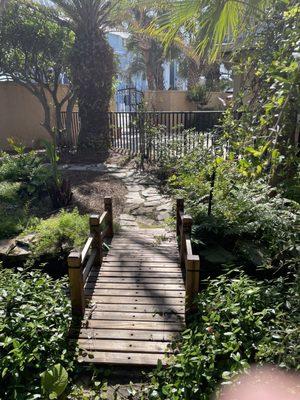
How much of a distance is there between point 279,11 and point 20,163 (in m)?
5.77

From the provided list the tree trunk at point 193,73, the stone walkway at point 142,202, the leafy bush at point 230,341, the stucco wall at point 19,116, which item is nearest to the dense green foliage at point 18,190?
the stone walkway at point 142,202

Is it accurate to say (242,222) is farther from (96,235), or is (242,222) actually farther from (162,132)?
(162,132)

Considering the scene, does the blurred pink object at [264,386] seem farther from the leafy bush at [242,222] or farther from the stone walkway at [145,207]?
the stone walkway at [145,207]

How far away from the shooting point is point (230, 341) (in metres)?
2.49

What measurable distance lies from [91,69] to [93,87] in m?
0.47

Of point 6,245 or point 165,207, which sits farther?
point 165,207

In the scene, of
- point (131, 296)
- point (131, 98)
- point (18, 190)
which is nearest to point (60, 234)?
point (131, 296)

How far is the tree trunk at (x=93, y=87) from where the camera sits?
9.54 meters

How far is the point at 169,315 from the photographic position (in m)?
3.21

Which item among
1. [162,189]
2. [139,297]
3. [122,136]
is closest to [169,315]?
[139,297]

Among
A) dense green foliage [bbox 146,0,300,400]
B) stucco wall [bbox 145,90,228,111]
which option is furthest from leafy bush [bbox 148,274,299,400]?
stucco wall [bbox 145,90,228,111]

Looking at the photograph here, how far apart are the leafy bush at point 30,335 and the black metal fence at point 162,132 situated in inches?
183

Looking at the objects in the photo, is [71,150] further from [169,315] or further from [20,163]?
[169,315]

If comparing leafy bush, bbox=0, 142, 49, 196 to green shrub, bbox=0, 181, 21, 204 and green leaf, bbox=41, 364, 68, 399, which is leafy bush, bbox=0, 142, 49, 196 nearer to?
green shrub, bbox=0, 181, 21, 204
